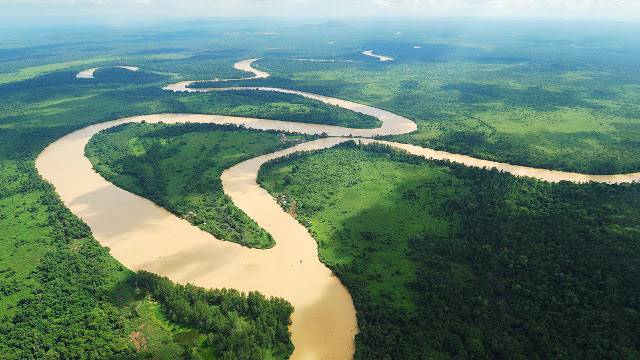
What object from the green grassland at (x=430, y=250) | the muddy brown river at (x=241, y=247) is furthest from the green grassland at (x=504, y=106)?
the muddy brown river at (x=241, y=247)

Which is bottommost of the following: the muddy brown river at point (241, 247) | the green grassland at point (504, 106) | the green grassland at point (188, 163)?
the muddy brown river at point (241, 247)

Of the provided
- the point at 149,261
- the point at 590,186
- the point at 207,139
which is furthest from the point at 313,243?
the point at 207,139

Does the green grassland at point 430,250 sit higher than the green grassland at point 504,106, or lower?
lower

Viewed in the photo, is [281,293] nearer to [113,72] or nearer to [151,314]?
[151,314]

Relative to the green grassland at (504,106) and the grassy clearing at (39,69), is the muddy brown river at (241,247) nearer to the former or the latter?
the green grassland at (504,106)

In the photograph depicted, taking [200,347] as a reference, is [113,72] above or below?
above

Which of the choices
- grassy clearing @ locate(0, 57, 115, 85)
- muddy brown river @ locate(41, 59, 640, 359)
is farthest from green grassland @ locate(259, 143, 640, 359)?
grassy clearing @ locate(0, 57, 115, 85)

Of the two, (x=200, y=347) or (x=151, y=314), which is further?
(x=151, y=314)
